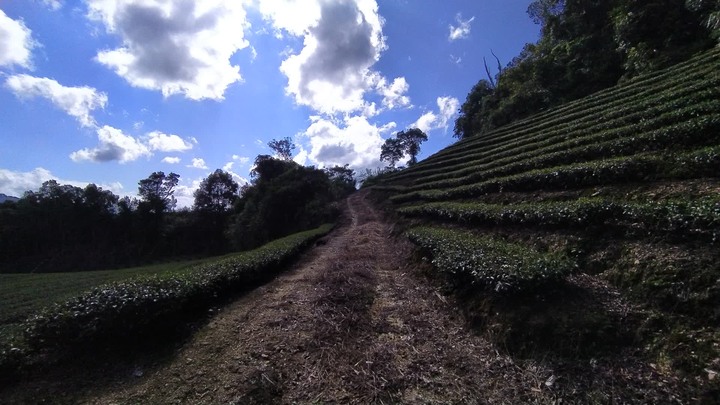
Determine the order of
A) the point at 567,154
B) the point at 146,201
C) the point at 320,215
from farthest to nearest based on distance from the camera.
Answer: the point at 146,201
the point at 320,215
the point at 567,154

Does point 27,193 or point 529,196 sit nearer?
point 529,196

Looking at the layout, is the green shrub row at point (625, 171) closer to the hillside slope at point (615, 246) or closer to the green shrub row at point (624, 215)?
the hillside slope at point (615, 246)

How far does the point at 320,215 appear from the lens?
30328mm

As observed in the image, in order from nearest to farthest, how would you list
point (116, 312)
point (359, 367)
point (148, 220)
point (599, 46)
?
point (359, 367) → point (116, 312) → point (599, 46) → point (148, 220)

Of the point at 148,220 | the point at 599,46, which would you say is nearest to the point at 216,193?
the point at 148,220

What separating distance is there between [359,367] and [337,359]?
43 cm

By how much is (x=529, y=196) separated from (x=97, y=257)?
188 ft

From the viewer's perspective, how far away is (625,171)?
8.66 metres

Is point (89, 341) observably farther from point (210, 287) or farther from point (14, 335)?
point (210, 287)

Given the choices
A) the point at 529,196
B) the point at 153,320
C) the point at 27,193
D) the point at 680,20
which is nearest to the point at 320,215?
the point at 529,196

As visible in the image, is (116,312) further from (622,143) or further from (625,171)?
(622,143)

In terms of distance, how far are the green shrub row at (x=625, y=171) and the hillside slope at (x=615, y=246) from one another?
3 cm

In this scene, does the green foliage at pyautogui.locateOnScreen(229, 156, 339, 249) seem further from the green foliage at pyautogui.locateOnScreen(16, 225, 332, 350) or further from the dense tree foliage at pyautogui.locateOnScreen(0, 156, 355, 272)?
the green foliage at pyautogui.locateOnScreen(16, 225, 332, 350)

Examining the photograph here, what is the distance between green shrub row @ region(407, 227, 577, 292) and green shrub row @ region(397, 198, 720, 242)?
3.61 feet
